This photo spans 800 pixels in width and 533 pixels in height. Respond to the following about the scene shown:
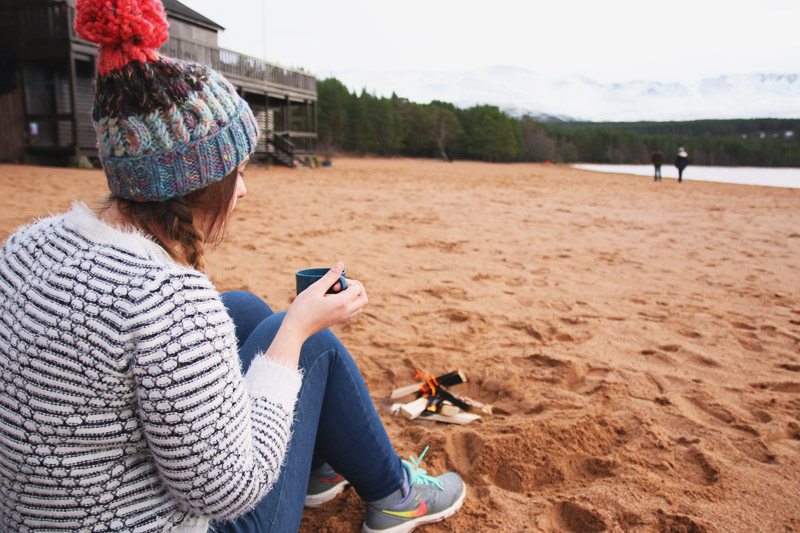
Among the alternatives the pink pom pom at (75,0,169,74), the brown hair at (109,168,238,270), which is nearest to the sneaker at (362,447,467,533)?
the brown hair at (109,168,238,270)

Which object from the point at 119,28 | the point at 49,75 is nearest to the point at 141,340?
the point at 119,28

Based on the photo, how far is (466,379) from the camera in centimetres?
265

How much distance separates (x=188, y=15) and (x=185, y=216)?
18.2m

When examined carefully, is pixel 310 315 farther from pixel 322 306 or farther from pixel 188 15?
pixel 188 15

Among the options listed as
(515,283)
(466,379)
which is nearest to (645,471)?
(466,379)

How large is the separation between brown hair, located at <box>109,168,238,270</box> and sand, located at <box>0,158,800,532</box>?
1074mm

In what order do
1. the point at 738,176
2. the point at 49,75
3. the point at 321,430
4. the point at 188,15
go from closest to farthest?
1. the point at 321,430
2. the point at 49,75
3. the point at 188,15
4. the point at 738,176

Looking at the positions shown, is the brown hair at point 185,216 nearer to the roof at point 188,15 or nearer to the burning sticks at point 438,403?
the burning sticks at point 438,403

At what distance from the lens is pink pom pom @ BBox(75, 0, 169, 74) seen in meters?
0.91

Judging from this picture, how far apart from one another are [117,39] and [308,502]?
4.86 feet

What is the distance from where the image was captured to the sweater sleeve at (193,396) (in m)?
0.81

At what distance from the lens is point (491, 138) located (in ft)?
164

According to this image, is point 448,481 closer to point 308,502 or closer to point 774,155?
point 308,502

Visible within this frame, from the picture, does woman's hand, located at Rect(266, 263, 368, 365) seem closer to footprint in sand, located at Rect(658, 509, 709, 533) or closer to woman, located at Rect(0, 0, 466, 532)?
woman, located at Rect(0, 0, 466, 532)
